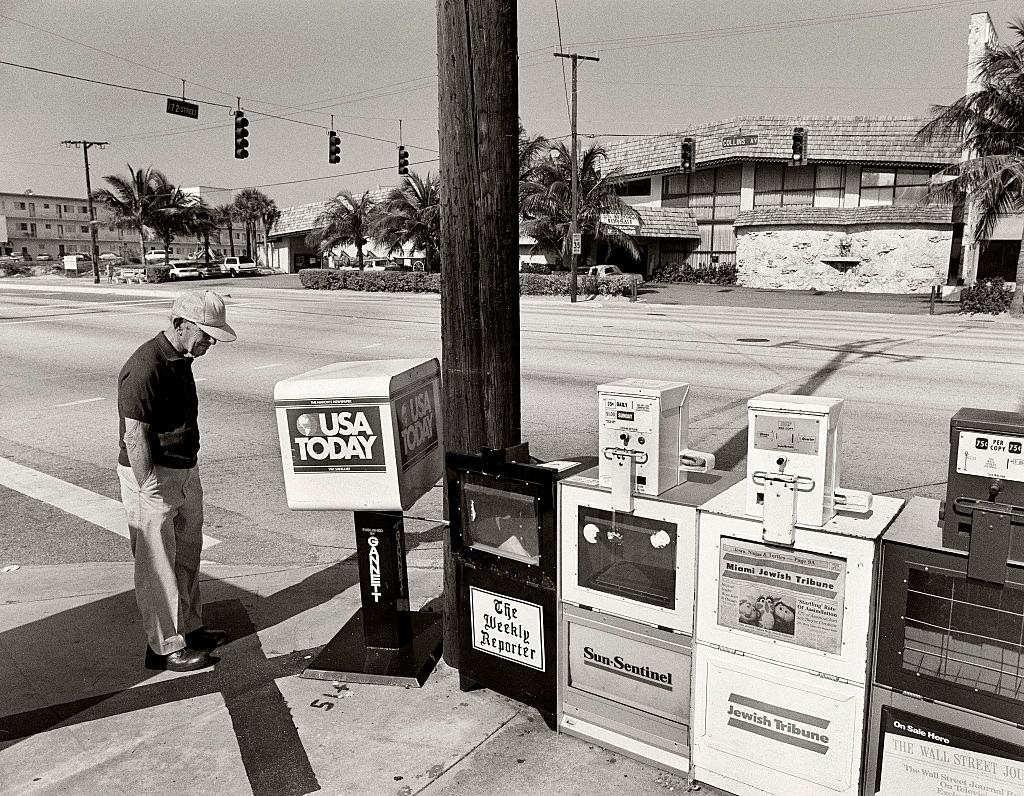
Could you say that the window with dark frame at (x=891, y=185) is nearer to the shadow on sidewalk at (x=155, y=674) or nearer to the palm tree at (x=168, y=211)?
the shadow on sidewalk at (x=155, y=674)

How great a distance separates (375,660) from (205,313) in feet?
6.27

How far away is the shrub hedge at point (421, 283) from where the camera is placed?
34.8 metres

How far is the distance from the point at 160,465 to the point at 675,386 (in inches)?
99.6

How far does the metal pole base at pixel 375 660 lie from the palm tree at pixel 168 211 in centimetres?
6391

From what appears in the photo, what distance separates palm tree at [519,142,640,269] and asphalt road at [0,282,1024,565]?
37.0ft

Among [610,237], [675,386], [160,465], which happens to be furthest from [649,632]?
[610,237]

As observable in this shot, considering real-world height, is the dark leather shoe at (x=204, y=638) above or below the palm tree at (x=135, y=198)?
below

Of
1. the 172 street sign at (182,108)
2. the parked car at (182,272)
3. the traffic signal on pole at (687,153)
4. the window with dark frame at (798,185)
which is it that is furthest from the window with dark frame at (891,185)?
the parked car at (182,272)

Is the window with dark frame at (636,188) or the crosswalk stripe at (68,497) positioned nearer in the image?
the crosswalk stripe at (68,497)

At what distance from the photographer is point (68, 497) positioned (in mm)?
7422

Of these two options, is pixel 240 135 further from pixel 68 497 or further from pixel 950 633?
pixel 950 633

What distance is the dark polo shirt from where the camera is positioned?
396 centimetres

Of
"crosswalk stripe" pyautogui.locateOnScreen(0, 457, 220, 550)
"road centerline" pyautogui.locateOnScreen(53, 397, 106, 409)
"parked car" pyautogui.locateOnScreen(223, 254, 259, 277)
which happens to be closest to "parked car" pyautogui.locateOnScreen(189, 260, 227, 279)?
"parked car" pyautogui.locateOnScreen(223, 254, 259, 277)

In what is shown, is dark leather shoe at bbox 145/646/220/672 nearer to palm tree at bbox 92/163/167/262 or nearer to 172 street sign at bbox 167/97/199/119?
172 street sign at bbox 167/97/199/119
